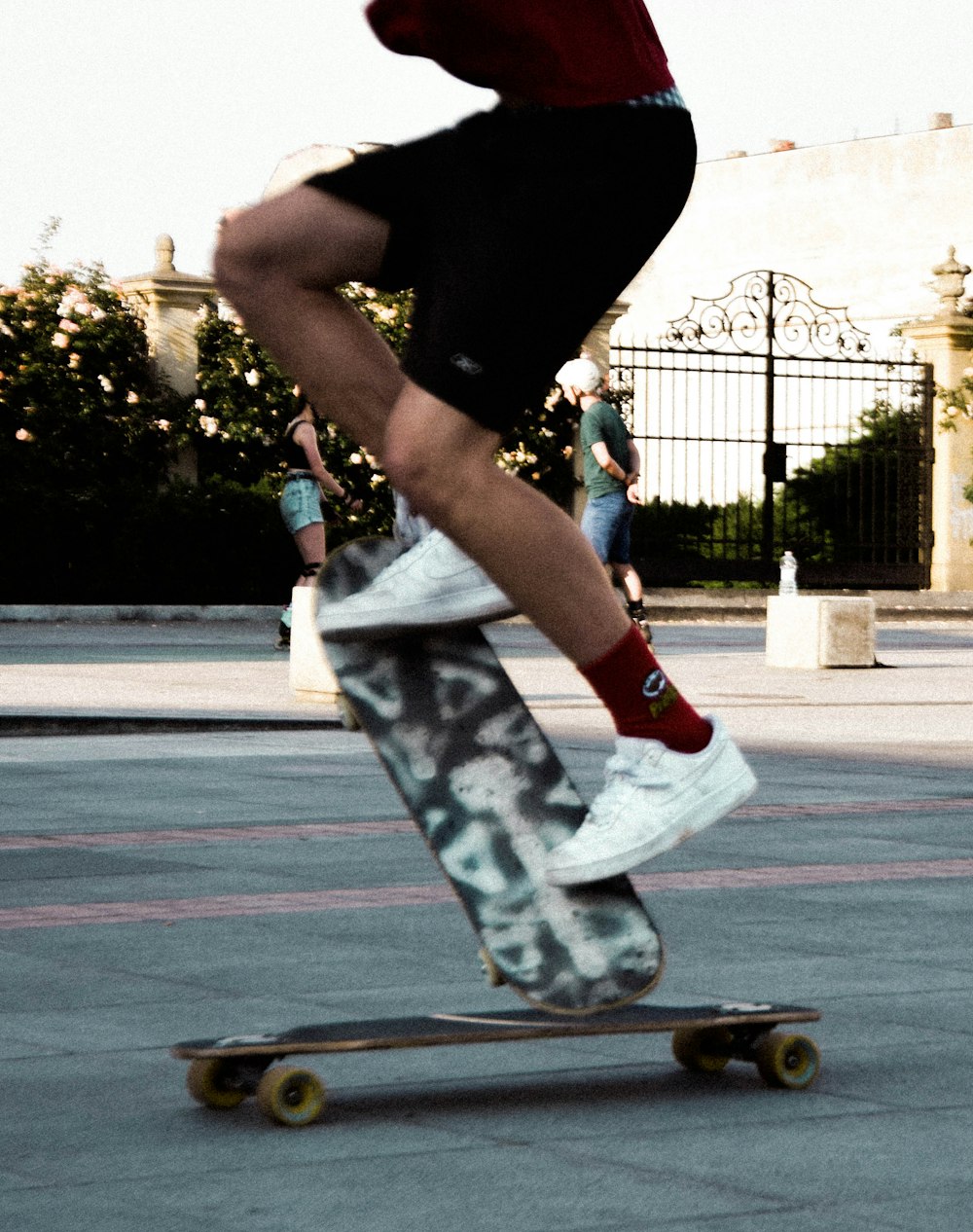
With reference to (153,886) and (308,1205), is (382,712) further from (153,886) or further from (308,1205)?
(153,886)

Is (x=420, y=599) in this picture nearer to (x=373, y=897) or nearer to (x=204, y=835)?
(x=373, y=897)

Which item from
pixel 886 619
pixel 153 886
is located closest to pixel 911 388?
pixel 886 619

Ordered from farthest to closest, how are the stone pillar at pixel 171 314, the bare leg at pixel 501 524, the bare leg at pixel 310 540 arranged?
the stone pillar at pixel 171 314 → the bare leg at pixel 310 540 → the bare leg at pixel 501 524

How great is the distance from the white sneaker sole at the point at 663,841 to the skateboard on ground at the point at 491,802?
0.22 ft

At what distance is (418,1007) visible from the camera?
3855 millimetres

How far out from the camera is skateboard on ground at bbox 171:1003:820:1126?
3.06 meters

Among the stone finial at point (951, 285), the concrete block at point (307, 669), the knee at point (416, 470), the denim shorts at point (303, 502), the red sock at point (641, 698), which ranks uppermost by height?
the knee at point (416, 470)

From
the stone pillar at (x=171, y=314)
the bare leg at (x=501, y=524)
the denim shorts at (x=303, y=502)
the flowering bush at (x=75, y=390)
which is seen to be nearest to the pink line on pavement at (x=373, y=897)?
the bare leg at (x=501, y=524)

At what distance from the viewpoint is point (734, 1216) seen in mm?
2627

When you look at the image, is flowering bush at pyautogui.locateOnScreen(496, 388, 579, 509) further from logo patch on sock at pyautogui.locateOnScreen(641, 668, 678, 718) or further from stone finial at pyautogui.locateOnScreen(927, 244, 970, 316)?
logo patch on sock at pyautogui.locateOnScreen(641, 668, 678, 718)

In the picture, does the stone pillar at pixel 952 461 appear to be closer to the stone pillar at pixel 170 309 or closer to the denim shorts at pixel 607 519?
the stone pillar at pixel 170 309

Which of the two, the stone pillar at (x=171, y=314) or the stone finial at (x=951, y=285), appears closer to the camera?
the stone pillar at (x=171, y=314)

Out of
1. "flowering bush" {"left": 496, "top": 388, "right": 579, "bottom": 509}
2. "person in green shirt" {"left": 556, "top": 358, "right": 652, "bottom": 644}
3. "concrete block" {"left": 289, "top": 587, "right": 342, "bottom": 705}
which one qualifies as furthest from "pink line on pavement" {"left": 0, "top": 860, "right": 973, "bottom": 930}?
"flowering bush" {"left": 496, "top": 388, "right": 579, "bottom": 509}

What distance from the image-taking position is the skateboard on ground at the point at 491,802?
3.32m
